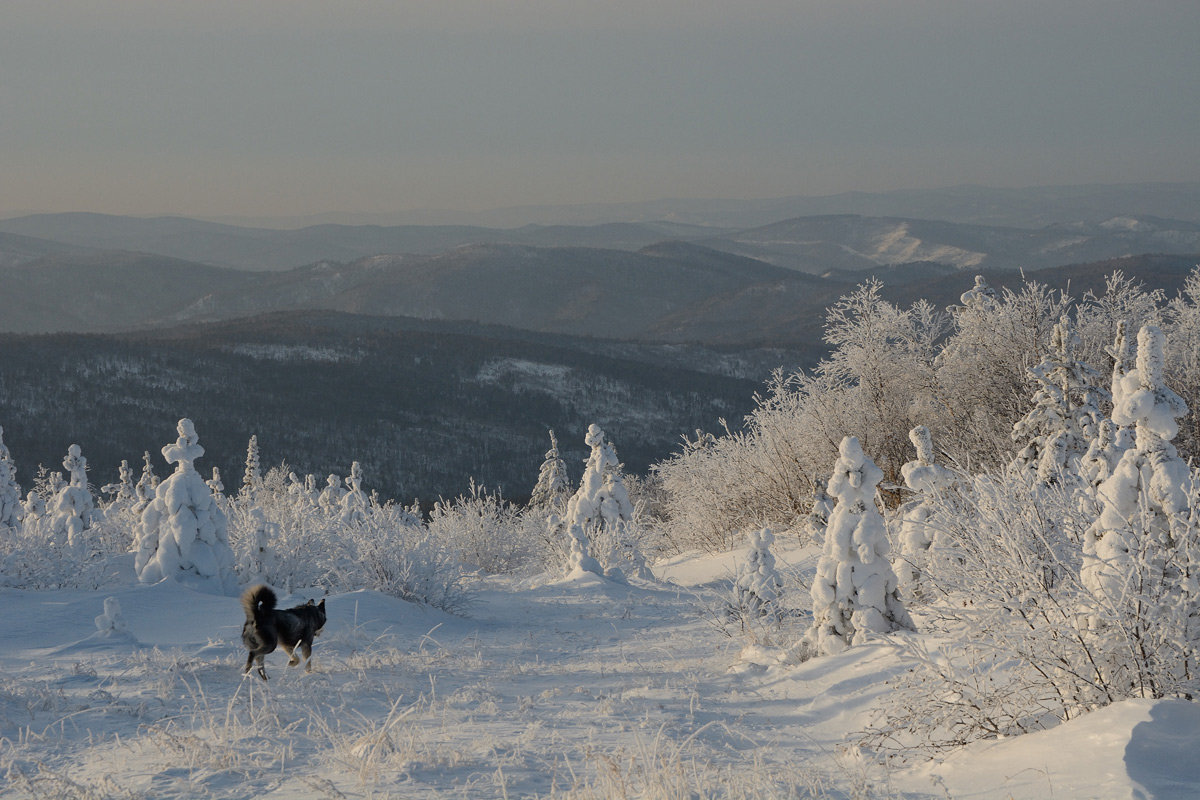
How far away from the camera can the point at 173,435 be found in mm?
109875

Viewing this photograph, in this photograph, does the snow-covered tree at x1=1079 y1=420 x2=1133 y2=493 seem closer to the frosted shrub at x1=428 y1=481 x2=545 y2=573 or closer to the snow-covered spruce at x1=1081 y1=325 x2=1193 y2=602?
the snow-covered spruce at x1=1081 y1=325 x2=1193 y2=602

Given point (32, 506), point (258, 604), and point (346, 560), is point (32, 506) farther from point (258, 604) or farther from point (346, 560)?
point (258, 604)

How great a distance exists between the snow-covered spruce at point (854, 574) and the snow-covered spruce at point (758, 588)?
1.72 metres

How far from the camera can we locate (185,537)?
11.6 metres

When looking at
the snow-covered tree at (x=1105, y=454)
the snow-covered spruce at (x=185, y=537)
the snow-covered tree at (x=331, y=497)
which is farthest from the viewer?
the snow-covered tree at (x=331, y=497)

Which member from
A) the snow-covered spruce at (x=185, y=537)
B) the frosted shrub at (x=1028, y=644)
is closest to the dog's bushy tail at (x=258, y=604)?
the frosted shrub at (x=1028, y=644)

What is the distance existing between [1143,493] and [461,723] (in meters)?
4.07

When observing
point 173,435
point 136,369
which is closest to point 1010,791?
point 173,435

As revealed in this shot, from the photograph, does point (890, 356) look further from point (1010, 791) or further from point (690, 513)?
point (1010, 791)

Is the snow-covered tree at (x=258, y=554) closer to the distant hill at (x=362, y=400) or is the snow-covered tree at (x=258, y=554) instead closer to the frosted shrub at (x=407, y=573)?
the frosted shrub at (x=407, y=573)

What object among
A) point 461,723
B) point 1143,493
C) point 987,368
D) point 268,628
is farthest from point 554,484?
point 1143,493

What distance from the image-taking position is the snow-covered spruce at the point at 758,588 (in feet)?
31.7

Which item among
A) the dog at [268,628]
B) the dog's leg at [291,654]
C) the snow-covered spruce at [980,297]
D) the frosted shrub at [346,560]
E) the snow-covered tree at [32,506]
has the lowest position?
the snow-covered tree at [32,506]

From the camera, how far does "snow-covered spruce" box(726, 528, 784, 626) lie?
9672mm
